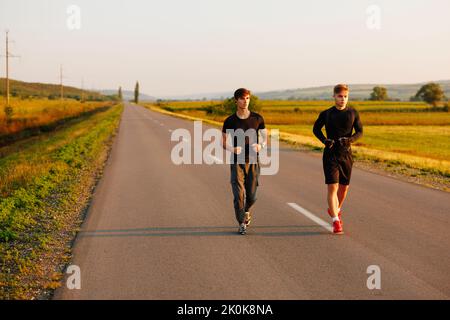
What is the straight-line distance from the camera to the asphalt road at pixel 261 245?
15.5 feet

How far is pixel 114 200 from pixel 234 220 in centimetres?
272

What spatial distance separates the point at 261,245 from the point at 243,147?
1.31 meters

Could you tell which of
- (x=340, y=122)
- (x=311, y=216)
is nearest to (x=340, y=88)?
(x=340, y=122)

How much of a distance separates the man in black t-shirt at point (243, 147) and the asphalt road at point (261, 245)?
1.58 feet

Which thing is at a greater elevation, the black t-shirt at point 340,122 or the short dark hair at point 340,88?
the short dark hair at point 340,88

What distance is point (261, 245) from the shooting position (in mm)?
6281

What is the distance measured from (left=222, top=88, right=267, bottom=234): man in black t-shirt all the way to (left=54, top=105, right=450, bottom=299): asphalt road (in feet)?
1.58

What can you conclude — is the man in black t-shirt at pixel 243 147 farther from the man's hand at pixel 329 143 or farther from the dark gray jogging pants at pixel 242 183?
the man's hand at pixel 329 143

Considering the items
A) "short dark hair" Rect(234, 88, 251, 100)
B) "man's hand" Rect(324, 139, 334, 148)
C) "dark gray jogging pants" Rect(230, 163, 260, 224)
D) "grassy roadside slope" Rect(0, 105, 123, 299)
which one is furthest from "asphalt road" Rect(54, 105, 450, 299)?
"short dark hair" Rect(234, 88, 251, 100)

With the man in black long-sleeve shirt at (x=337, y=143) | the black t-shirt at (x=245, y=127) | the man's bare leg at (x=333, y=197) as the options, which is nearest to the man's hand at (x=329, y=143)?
the man in black long-sleeve shirt at (x=337, y=143)

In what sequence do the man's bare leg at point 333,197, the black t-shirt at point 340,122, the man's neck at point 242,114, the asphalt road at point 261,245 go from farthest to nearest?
the man's bare leg at point 333,197 → the black t-shirt at point 340,122 → the man's neck at point 242,114 → the asphalt road at point 261,245

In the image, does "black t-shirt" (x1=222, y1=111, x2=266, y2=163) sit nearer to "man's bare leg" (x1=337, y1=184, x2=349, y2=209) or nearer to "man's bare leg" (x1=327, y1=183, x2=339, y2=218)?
"man's bare leg" (x1=327, y1=183, x2=339, y2=218)

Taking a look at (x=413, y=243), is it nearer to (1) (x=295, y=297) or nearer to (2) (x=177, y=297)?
(1) (x=295, y=297)
